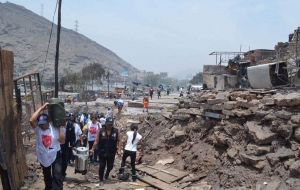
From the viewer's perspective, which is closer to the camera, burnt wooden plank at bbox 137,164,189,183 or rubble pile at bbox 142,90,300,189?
rubble pile at bbox 142,90,300,189

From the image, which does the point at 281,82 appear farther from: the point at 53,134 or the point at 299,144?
the point at 53,134

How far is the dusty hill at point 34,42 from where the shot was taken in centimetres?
10398

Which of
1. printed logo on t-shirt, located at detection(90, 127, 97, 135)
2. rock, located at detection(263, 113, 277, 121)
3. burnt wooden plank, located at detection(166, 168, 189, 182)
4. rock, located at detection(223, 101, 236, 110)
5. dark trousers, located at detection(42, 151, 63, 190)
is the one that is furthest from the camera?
printed logo on t-shirt, located at detection(90, 127, 97, 135)

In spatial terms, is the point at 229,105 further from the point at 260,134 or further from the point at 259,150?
the point at 259,150

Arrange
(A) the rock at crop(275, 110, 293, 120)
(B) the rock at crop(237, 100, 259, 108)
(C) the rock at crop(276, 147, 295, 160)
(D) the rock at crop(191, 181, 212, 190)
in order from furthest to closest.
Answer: (B) the rock at crop(237, 100, 259, 108)
(A) the rock at crop(275, 110, 293, 120)
(D) the rock at crop(191, 181, 212, 190)
(C) the rock at crop(276, 147, 295, 160)

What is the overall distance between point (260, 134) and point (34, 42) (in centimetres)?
12638

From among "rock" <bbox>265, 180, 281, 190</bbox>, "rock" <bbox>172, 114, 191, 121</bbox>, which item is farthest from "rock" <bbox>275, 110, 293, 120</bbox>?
"rock" <bbox>172, 114, 191, 121</bbox>

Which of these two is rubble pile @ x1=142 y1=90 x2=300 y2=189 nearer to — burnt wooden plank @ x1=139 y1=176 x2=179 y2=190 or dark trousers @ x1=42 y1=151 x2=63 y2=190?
burnt wooden plank @ x1=139 y1=176 x2=179 y2=190

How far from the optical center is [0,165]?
6406mm

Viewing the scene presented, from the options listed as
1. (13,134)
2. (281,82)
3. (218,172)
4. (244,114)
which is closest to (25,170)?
(13,134)

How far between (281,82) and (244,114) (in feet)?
15.2

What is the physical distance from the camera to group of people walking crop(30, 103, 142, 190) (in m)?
6.74

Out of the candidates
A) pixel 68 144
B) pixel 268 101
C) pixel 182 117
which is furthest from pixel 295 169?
pixel 182 117

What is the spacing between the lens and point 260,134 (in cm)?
959
